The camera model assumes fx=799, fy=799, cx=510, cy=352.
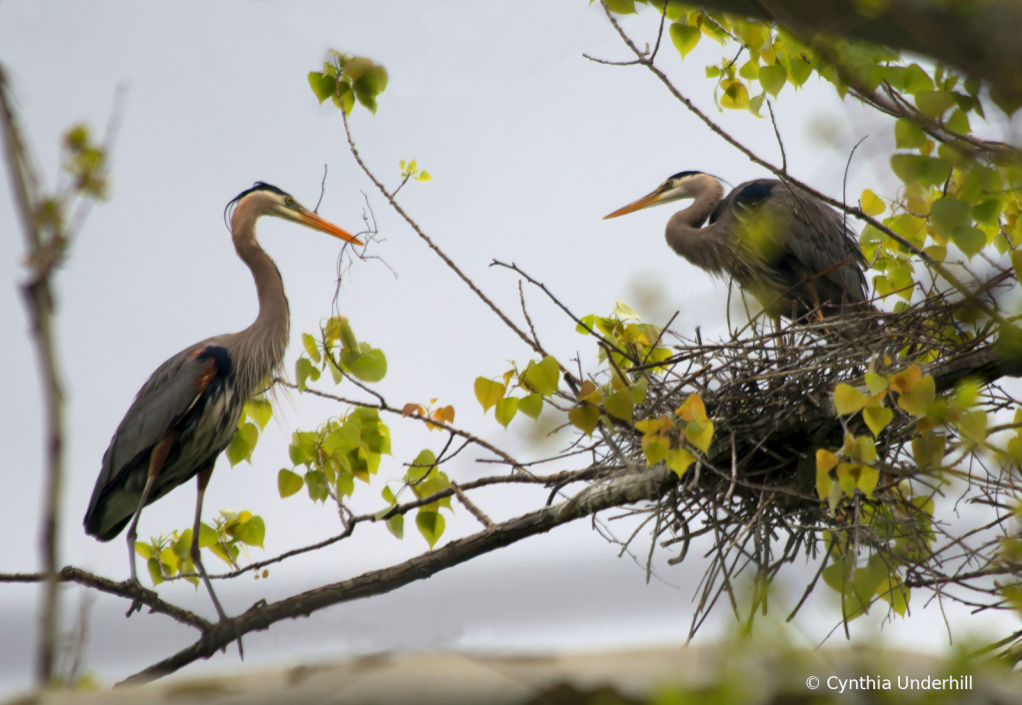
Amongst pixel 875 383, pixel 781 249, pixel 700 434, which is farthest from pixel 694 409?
pixel 781 249

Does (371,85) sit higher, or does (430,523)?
(371,85)

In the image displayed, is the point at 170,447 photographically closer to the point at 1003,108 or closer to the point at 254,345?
the point at 254,345

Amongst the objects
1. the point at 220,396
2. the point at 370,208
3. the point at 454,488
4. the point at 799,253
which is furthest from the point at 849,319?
the point at 220,396

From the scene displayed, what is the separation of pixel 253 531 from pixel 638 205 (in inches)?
107

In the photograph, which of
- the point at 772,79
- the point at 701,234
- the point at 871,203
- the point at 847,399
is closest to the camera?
the point at 847,399

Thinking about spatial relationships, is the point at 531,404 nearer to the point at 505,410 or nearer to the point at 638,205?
the point at 505,410

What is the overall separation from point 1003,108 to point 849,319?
1.31 m

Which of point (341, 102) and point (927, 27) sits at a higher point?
point (341, 102)

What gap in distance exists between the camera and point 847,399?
1.29 metres

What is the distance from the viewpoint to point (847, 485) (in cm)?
125

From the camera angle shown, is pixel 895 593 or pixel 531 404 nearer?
pixel 531 404

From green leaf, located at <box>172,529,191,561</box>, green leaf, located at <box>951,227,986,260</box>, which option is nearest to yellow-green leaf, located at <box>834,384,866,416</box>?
green leaf, located at <box>951,227,986,260</box>

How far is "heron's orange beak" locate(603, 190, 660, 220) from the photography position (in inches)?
164

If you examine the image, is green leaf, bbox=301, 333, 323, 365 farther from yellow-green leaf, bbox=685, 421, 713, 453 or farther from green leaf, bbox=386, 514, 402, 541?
yellow-green leaf, bbox=685, 421, 713, 453
